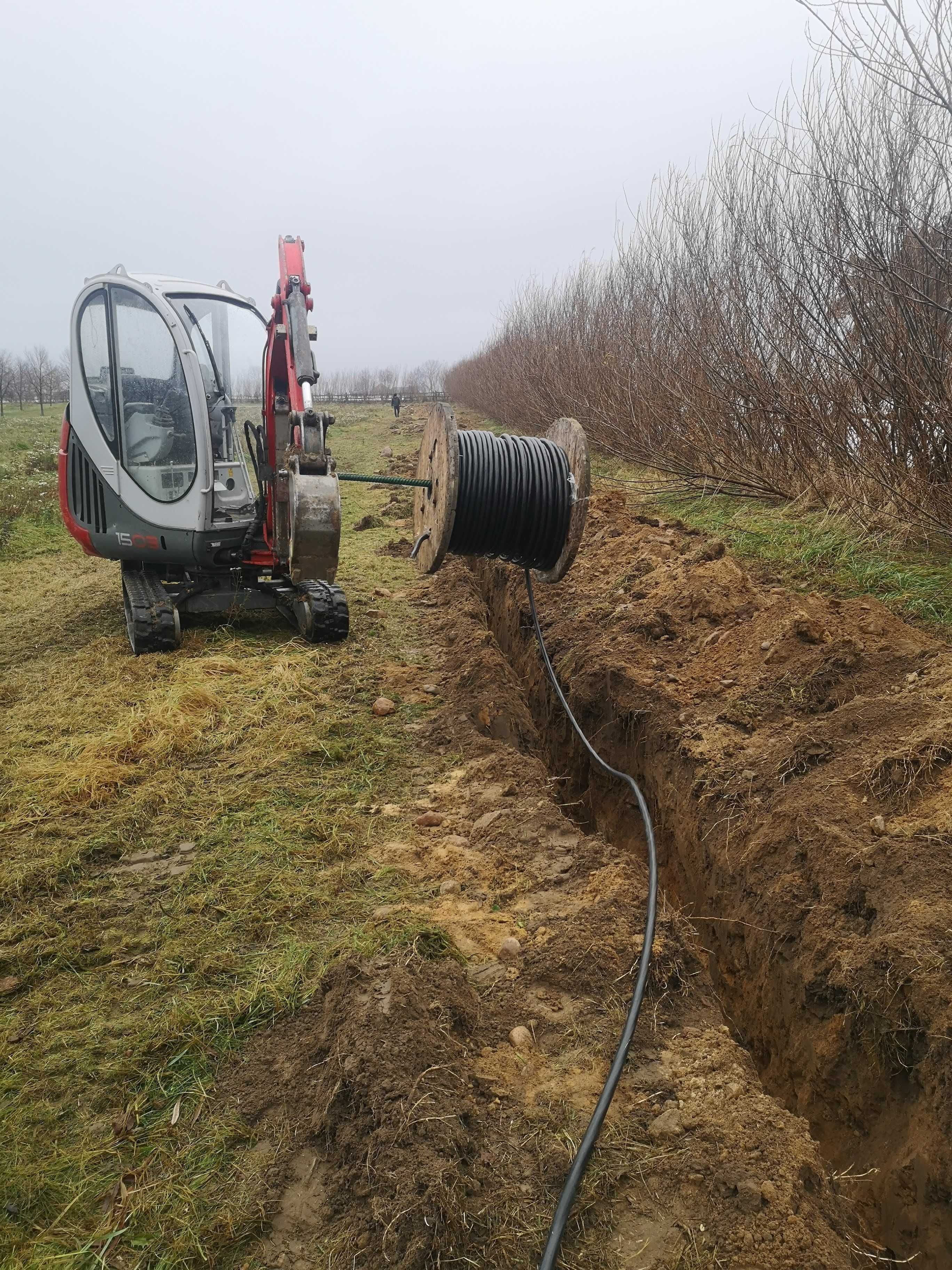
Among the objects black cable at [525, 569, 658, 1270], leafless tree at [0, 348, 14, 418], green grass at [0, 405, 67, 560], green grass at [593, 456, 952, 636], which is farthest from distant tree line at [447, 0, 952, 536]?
leafless tree at [0, 348, 14, 418]

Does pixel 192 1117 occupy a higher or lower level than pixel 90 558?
lower

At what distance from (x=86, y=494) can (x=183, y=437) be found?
3.68ft

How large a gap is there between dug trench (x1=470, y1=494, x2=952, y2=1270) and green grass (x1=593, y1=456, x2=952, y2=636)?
1.02ft

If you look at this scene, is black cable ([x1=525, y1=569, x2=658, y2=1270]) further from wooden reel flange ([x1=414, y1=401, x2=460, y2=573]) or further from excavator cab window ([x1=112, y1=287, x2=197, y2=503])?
excavator cab window ([x1=112, y1=287, x2=197, y2=503])

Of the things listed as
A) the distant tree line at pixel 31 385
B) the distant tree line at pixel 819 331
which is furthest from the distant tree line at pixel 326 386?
the distant tree line at pixel 819 331

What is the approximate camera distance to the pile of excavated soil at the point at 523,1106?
7.09 ft

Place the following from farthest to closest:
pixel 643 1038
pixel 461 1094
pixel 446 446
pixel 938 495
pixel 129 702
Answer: pixel 129 702
pixel 938 495
pixel 446 446
pixel 643 1038
pixel 461 1094

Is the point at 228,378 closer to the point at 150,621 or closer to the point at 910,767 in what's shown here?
the point at 150,621

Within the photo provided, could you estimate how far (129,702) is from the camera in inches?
230

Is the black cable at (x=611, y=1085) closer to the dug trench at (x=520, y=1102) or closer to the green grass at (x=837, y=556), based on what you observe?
the dug trench at (x=520, y=1102)

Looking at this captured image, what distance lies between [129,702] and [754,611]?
4360mm

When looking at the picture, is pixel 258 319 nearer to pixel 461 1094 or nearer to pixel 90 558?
pixel 90 558

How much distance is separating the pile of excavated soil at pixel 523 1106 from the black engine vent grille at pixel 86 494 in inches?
193

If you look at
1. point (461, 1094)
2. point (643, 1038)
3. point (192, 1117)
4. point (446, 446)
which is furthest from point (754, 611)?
point (192, 1117)
